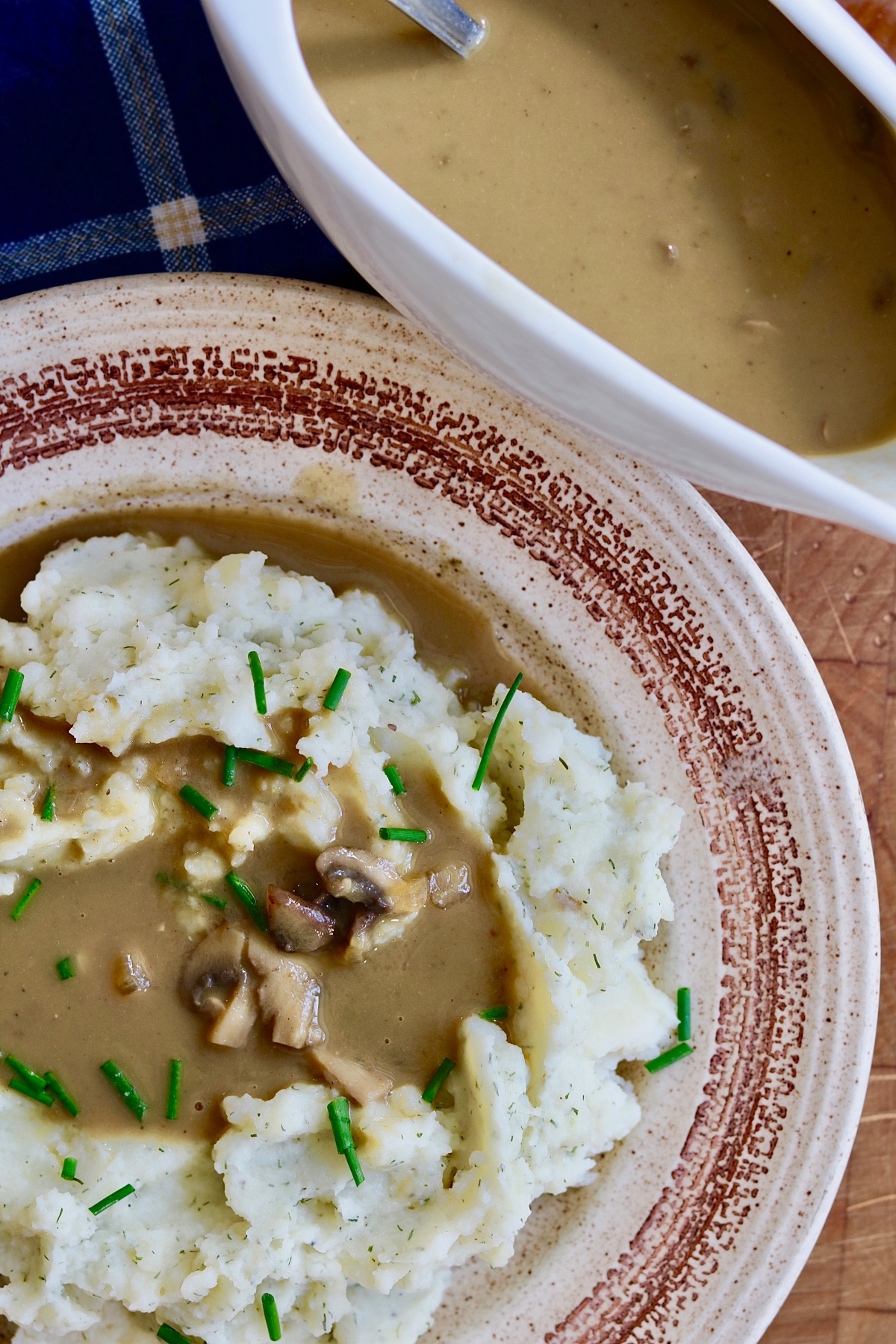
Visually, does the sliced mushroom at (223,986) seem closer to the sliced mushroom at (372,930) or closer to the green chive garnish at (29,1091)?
the sliced mushroom at (372,930)

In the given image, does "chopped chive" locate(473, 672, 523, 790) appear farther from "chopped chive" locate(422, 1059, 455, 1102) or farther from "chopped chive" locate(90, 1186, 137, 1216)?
"chopped chive" locate(90, 1186, 137, 1216)

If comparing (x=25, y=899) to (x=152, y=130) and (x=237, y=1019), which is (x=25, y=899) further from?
(x=152, y=130)

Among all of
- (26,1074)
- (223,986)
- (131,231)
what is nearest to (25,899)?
(26,1074)

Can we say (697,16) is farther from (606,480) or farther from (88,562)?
(88,562)

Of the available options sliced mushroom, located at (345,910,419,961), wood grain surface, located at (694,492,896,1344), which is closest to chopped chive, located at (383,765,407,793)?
sliced mushroom, located at (345,910,419,961)

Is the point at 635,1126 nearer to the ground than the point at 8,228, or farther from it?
nearer to the ground

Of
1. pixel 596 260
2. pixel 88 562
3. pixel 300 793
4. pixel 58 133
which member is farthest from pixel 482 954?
pixel 58 133

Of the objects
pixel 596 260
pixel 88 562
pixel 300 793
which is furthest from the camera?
pixel 88 562
